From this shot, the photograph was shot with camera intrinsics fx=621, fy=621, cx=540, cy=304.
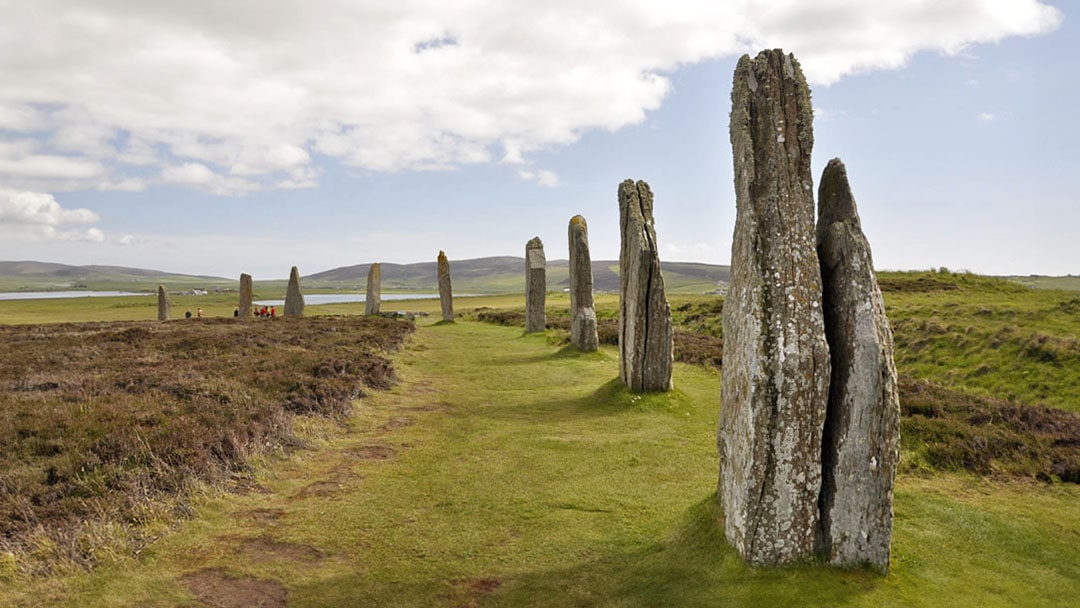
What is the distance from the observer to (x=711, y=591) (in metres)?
6.32

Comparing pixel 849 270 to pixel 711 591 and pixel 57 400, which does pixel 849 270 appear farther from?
pixel 57 400

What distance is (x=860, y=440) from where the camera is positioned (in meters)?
6.50

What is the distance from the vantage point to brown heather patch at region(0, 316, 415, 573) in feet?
24.5

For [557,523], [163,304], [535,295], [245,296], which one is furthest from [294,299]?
[557,523]

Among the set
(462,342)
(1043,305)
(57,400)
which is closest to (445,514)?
(57,400)

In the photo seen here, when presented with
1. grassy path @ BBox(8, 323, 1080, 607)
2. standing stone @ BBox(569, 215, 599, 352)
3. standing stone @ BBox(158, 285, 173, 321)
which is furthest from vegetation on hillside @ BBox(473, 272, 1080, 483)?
standing stone @ BBox(158, 285, 173, 321)

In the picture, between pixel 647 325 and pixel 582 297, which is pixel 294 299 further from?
pixel 647 325

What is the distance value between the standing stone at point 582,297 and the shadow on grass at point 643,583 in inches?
610

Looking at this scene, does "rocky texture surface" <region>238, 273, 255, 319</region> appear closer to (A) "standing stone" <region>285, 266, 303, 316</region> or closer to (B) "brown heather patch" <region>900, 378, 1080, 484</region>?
(A) "standing stone" <region>285, 266, 303, 316</region>

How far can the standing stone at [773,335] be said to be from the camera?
21.1 ft

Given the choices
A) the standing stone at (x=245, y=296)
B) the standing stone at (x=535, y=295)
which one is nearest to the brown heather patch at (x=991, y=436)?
the standing stone at (x=535, y=295)

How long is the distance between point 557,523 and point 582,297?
14837mm

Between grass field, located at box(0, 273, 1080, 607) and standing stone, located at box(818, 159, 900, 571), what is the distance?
34 centimetres

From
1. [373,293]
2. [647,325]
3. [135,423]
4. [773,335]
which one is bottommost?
[135,423]
